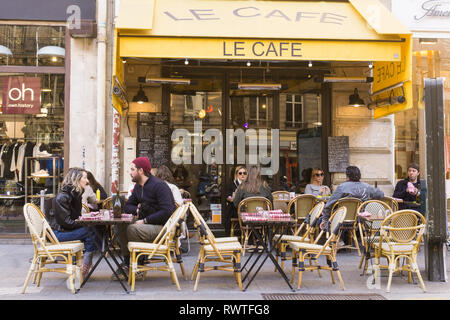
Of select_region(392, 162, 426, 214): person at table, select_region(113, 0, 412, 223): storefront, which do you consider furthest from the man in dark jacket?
select_region(392, 162, 426, 214): person at table

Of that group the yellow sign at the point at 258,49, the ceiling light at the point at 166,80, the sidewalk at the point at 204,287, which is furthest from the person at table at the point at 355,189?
the ceiling light at the point at 166,80

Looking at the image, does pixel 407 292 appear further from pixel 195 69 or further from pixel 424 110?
pixel 195 69

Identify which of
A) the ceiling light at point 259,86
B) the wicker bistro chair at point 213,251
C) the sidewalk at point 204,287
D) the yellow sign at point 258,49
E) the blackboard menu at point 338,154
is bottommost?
the sidewalk at point 204,287

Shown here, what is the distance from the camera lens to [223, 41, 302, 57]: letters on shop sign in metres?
7.55

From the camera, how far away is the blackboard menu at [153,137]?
952 centimetres

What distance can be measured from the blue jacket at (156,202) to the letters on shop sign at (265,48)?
8.69ft

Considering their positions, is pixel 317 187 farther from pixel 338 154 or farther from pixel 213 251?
pixel 213 251

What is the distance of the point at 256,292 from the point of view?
18.9 ft

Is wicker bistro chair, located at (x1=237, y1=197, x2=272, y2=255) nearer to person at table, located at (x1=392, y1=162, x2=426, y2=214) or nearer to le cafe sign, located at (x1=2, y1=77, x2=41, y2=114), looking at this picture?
person at table, located at (x1=392, y1=162, x2=426, y2=214)

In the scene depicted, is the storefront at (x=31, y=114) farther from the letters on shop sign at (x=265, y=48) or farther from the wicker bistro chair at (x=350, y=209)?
the wicker bistro chair at (x=350, y=209)

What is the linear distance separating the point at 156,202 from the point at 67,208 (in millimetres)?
1158

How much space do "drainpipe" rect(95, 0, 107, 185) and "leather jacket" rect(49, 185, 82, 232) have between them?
272cm

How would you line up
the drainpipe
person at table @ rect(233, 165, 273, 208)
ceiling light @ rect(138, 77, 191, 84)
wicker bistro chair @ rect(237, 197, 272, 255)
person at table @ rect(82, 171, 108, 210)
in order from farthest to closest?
ceiling light @ rect(138, 77, 191, 84)
the drainpipe
person at table @ rect(233, 165, 273, 208)
wicker bistro chair @ rect(237, 197, 272, 255)
person at table @ rect(82, 171, 108, 210)

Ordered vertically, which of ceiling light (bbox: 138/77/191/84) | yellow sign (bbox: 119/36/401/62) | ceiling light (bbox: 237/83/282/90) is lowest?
ceiling light (bbox: 237/83/282/90)
